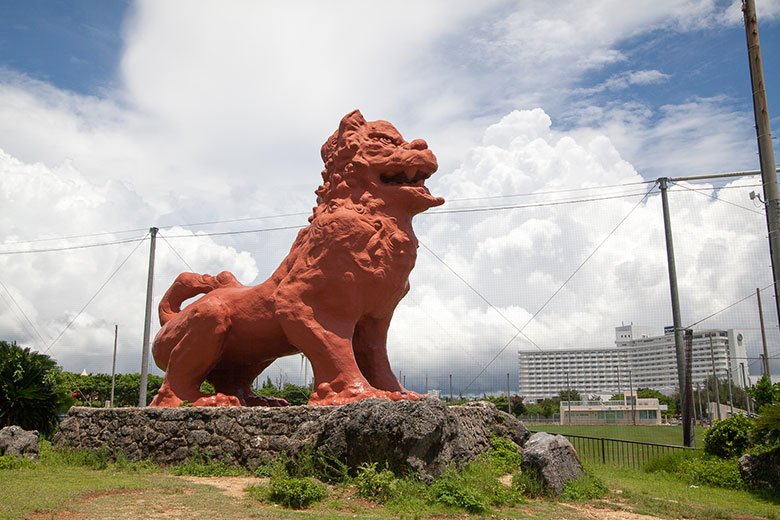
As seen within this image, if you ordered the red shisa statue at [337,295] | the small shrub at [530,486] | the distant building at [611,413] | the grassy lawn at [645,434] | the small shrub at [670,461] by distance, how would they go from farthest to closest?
the distant building at [611,413] → the grassy lawn at [645,434] → the small shrub at [670,461] → the red shisa statue at [337,295] → the small shrub at [530,486]

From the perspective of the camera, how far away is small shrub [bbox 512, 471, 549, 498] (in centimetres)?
683

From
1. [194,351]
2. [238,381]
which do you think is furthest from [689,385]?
[194,351]

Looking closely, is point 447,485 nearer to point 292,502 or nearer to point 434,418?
point 434,418

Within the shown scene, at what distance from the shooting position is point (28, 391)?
11.0 m

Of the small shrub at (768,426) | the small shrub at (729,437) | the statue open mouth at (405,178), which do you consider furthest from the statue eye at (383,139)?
the small shrub at (729,437)

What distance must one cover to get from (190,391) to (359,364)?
2537 mm

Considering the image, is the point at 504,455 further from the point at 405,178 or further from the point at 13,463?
the point at 13,463

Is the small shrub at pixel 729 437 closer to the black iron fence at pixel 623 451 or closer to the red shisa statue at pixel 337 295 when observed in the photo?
the black iron fence at pixel 623 451

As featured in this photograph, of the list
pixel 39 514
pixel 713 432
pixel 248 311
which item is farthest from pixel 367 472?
pixel 713 432

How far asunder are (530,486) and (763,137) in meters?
4.68

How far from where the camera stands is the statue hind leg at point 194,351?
9070 mm

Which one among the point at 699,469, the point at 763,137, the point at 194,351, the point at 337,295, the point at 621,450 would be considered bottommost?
the point at 621,450

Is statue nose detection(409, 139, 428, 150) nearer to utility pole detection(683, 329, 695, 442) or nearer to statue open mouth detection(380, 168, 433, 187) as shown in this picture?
statue open mouth detection(380, 168, 433, 187)

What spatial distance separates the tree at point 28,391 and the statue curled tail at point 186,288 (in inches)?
115
